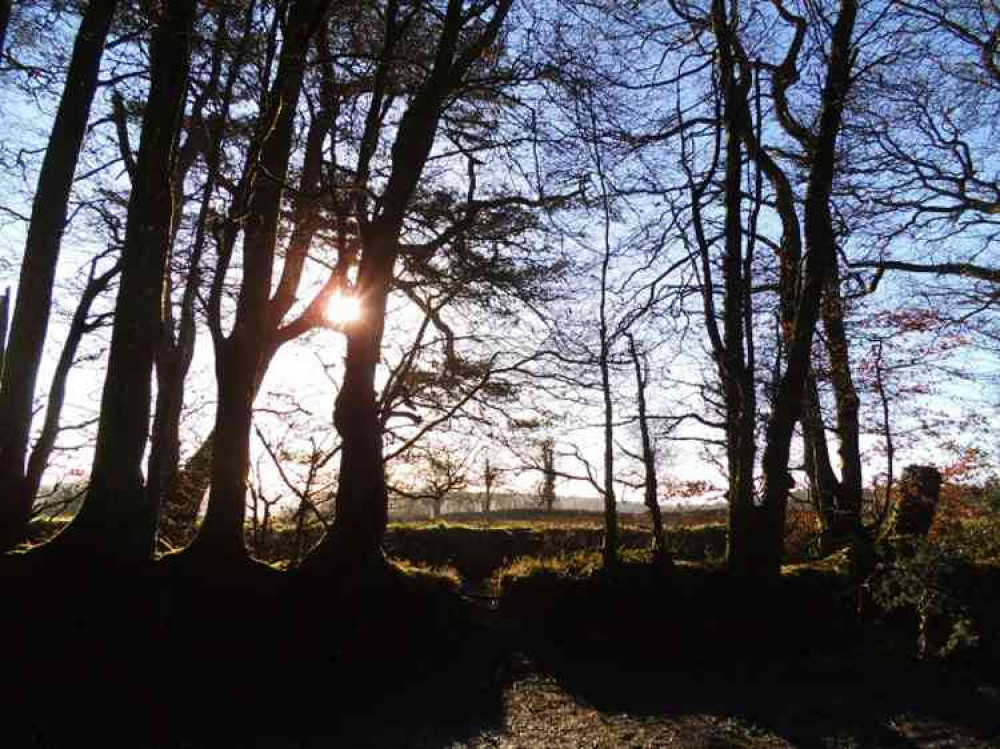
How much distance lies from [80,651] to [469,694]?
3328 mm

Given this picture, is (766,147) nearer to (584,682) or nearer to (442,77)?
(442,77)

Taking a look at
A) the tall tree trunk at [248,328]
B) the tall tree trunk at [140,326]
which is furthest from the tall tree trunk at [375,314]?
the tall tree trunk at [140,326]

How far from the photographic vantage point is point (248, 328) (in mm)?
7219

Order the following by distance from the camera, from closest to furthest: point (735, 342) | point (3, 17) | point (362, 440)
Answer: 1. point (3, 17)
2. point (362, 440)
3. point (735, 342)

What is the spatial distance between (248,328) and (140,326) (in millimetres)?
1141

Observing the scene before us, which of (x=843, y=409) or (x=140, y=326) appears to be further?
(x=843, y=409)

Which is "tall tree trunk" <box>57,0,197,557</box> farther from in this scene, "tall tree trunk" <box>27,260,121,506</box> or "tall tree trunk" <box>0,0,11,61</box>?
"tall tree trunk" <box>27,260,121,506</box>


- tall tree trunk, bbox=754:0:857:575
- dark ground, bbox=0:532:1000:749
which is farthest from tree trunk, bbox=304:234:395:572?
tall tree trunk, bbox=754:0:857:575

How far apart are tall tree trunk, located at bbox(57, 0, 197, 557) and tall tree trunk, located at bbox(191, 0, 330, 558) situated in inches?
25.7

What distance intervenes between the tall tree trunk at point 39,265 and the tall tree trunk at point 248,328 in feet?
5.40

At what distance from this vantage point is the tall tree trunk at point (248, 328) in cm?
661

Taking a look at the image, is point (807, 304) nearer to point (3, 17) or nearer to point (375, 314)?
point (375, 314)

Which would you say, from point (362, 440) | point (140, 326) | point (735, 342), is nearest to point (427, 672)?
point (362, 440)

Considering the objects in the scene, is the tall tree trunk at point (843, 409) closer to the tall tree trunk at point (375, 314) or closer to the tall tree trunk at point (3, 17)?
the tall tree trunk at point (375, 314)
